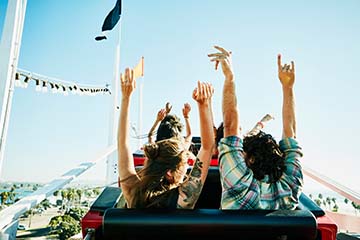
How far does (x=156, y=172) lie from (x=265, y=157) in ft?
1.32

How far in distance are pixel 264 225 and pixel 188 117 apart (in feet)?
5.34

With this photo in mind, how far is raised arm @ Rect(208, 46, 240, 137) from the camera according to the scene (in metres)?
1.06

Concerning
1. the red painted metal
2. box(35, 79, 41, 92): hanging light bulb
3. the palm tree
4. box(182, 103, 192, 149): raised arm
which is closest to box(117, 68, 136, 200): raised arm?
the red painted metal

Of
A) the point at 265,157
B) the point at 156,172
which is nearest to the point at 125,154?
the point at 156,172

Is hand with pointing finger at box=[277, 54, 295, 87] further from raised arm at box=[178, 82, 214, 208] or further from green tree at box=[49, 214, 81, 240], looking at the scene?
green tree at box=[49, 214, 81, 240]

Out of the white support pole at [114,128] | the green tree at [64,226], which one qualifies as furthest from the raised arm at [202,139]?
the white support pole at [114,128]

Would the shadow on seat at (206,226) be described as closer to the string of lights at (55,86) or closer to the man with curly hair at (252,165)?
the man with curly hair at (252,165)

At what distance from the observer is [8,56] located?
161 cm

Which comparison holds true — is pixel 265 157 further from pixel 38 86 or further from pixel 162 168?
pixel 38 86

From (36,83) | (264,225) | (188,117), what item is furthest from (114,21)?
(264,225)

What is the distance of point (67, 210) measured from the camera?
286 cm

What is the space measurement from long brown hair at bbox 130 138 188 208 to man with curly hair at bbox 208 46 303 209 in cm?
16

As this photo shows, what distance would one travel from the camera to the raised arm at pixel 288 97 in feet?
4.06

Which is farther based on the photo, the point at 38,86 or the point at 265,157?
the point at 38,86
